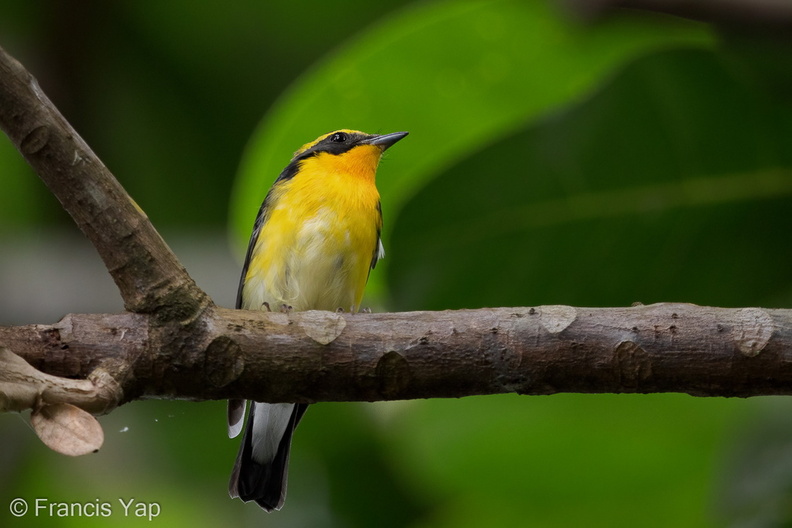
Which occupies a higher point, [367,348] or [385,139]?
[385,139]

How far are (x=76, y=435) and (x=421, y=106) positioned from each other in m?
1.83

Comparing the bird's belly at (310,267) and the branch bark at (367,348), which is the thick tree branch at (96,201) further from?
the bird's belly at (310,267)

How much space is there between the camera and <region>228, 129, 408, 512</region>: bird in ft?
12.8

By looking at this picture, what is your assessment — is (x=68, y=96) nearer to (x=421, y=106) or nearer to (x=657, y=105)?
(x=421, y=106)

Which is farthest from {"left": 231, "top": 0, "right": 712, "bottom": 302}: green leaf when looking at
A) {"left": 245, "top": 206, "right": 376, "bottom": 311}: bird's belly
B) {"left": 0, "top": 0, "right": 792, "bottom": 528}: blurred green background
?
{"left": 245, "top": 206, "right": 376, "bottom": 311}: bird's belly

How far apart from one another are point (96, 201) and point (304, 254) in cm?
197

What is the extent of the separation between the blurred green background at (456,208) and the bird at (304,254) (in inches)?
12.1

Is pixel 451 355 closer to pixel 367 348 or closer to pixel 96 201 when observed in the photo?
pixel 367 348

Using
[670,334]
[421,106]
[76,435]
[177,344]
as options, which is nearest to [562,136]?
[421,106]

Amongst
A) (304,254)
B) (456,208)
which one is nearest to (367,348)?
(456,208)

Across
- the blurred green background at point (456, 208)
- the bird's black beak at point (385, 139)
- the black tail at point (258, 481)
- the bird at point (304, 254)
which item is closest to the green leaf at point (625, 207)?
the blurred green background at point (456, 208)

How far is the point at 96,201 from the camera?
2127 mm

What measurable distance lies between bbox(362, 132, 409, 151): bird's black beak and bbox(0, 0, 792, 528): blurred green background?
0.09 metres

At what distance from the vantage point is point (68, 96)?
3752 mm
